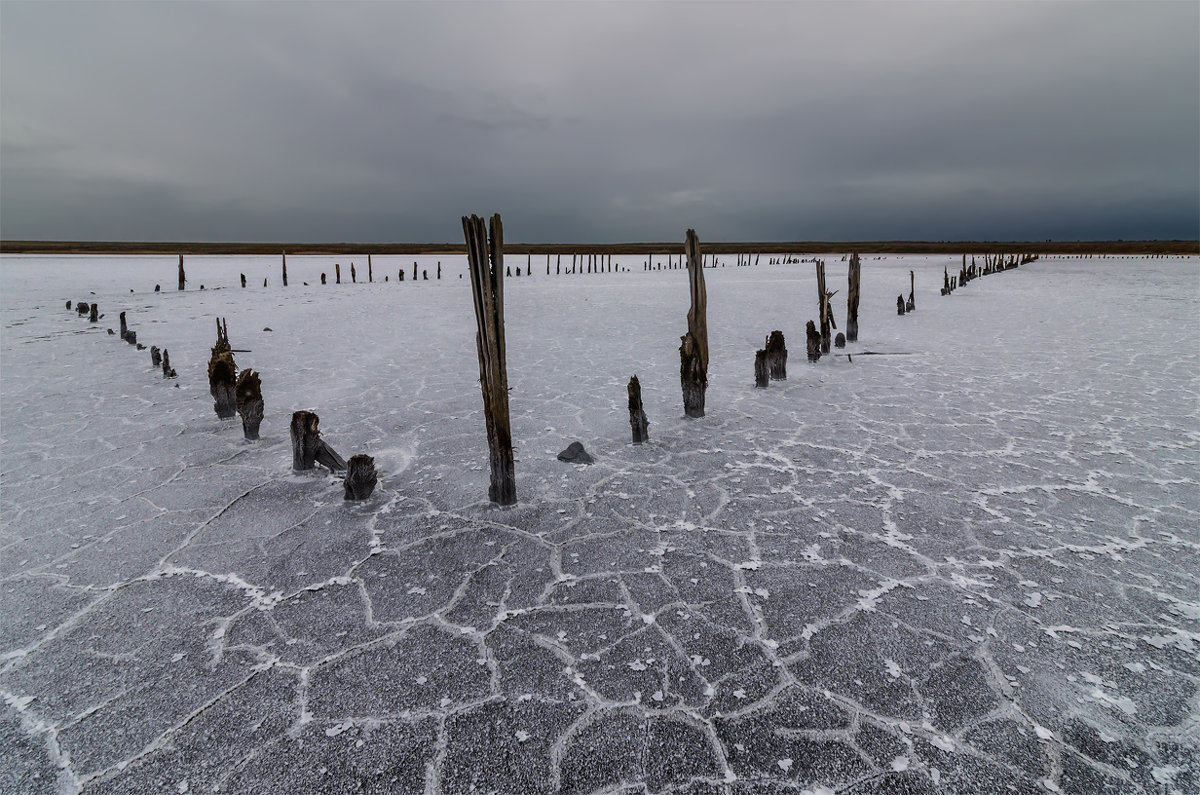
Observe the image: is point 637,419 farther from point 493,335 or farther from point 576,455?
point 493,335

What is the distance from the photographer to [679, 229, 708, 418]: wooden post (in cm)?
684

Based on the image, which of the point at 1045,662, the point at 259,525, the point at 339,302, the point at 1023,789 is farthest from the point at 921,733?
the point at 339,302

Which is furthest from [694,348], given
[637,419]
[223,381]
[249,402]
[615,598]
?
[223,381]

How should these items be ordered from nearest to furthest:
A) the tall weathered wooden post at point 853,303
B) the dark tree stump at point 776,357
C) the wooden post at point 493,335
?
1. the wooden post at point 493,335
2. the dark tree stump at point 776,357
3. the tall weathered wooden post at point 853,303

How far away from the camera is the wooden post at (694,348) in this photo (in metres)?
6.84

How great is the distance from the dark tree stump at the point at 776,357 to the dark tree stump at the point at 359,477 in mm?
5994

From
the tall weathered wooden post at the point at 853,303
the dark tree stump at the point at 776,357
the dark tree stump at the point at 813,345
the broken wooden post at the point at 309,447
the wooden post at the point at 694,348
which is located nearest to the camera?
the broken wooden post at the point at 309,447

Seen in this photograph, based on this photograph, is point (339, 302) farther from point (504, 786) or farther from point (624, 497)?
point (504, 786)

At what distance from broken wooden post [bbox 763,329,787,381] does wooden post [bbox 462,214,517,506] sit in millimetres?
5297

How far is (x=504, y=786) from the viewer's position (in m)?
2.23

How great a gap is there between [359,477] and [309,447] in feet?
2.50

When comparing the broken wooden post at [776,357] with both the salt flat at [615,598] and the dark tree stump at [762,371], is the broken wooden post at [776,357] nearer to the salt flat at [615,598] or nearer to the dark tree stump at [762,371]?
the dark tree stump at [762,371]

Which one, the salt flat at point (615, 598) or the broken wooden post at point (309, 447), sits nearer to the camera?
the salt flat at point (615, 598)

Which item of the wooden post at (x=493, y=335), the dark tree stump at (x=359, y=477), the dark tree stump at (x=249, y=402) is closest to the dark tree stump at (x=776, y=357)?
the wooden post at (x=493, y=335)
